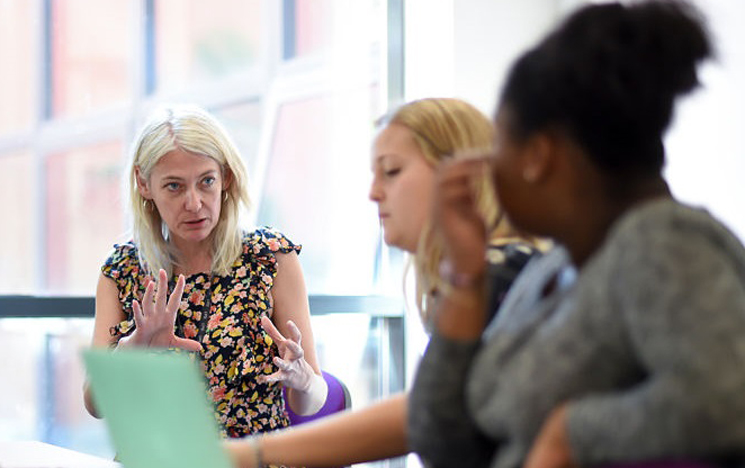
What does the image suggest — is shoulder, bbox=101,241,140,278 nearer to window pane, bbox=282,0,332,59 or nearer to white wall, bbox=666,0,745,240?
window pane, bbox=282,0,332,59

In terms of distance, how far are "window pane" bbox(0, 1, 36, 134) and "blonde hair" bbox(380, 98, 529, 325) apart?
2.14 meters

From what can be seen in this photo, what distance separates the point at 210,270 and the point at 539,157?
64.7 inches

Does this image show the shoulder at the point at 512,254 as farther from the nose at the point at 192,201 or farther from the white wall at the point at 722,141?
the white wall at the point at 722,141

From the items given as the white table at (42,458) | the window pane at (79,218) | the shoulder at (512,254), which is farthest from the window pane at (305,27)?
the shoulder at (512,254)

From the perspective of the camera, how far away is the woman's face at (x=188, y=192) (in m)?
2.21

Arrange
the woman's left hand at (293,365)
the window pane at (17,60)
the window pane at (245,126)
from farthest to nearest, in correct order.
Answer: the window pane at (245,126)
the window pane at (17,60)
the woman's left hand at (293,365)

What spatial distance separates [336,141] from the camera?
3.74m

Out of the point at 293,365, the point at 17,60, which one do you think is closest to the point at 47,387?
the point at 17,60

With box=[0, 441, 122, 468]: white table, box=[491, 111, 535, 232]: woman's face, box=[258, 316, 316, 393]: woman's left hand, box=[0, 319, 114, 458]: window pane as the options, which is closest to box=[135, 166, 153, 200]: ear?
box=[258, 316, 316, 393]: woman's left hand

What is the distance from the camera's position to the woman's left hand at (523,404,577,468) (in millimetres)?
723

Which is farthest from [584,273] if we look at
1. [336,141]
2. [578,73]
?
[336,141]

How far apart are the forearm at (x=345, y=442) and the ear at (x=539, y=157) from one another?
48cm

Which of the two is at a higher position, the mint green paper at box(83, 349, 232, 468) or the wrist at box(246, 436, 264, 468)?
the mint green paper at box(83, 349, 232, 468)

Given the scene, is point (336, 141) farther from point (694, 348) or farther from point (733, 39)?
point (694, 348)
